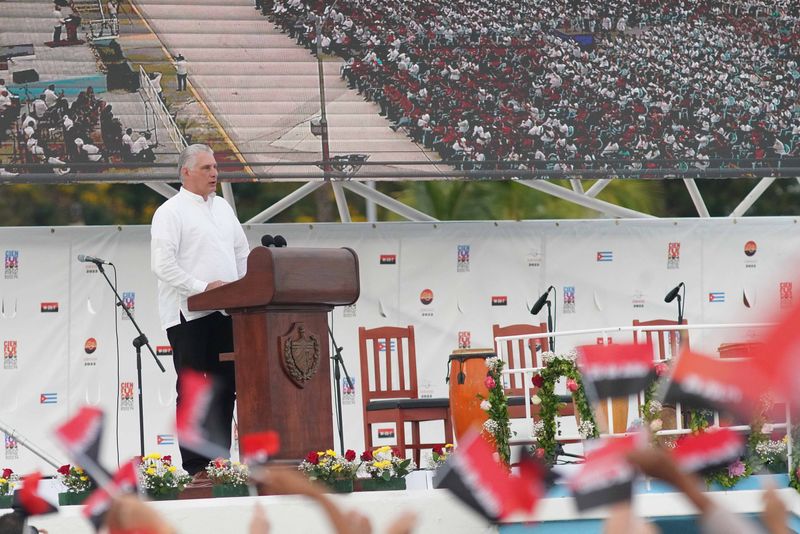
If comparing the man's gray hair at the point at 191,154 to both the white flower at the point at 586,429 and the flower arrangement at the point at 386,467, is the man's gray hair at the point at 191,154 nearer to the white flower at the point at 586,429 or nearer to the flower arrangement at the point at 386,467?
the flower arrangement at the point at 386,467

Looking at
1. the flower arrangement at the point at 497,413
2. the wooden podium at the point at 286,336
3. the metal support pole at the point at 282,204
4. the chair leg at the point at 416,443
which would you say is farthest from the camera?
the metal support pole at the point at 282,204

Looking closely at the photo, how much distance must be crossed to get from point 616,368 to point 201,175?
3.92m

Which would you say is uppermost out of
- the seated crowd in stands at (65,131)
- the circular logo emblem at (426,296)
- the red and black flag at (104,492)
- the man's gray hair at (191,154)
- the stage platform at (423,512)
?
the seated crowd in stands at (65,131)

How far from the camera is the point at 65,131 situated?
7.04 m

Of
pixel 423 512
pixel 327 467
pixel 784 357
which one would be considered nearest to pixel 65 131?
pixel 327 467

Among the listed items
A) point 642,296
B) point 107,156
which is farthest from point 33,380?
point 642,296

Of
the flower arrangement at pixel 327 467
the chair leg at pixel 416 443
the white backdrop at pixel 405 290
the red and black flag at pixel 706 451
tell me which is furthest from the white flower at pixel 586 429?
the red and black flag at pixel 706 451

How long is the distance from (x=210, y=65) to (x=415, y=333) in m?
1.94

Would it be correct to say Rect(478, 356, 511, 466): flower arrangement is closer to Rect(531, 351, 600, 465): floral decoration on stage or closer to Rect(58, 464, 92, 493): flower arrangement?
Rect(531, 351, 600, 465): floral decoration on stage

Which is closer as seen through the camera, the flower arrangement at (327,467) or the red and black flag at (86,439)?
the red and black flag at (86,439)

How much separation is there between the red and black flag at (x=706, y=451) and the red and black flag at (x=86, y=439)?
413 millimetres

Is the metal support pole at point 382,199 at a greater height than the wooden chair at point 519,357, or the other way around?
the metal support pole at point 382,199

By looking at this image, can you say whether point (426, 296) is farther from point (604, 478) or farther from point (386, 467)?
point (604, 478)

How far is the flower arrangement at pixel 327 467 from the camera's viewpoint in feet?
14.8
